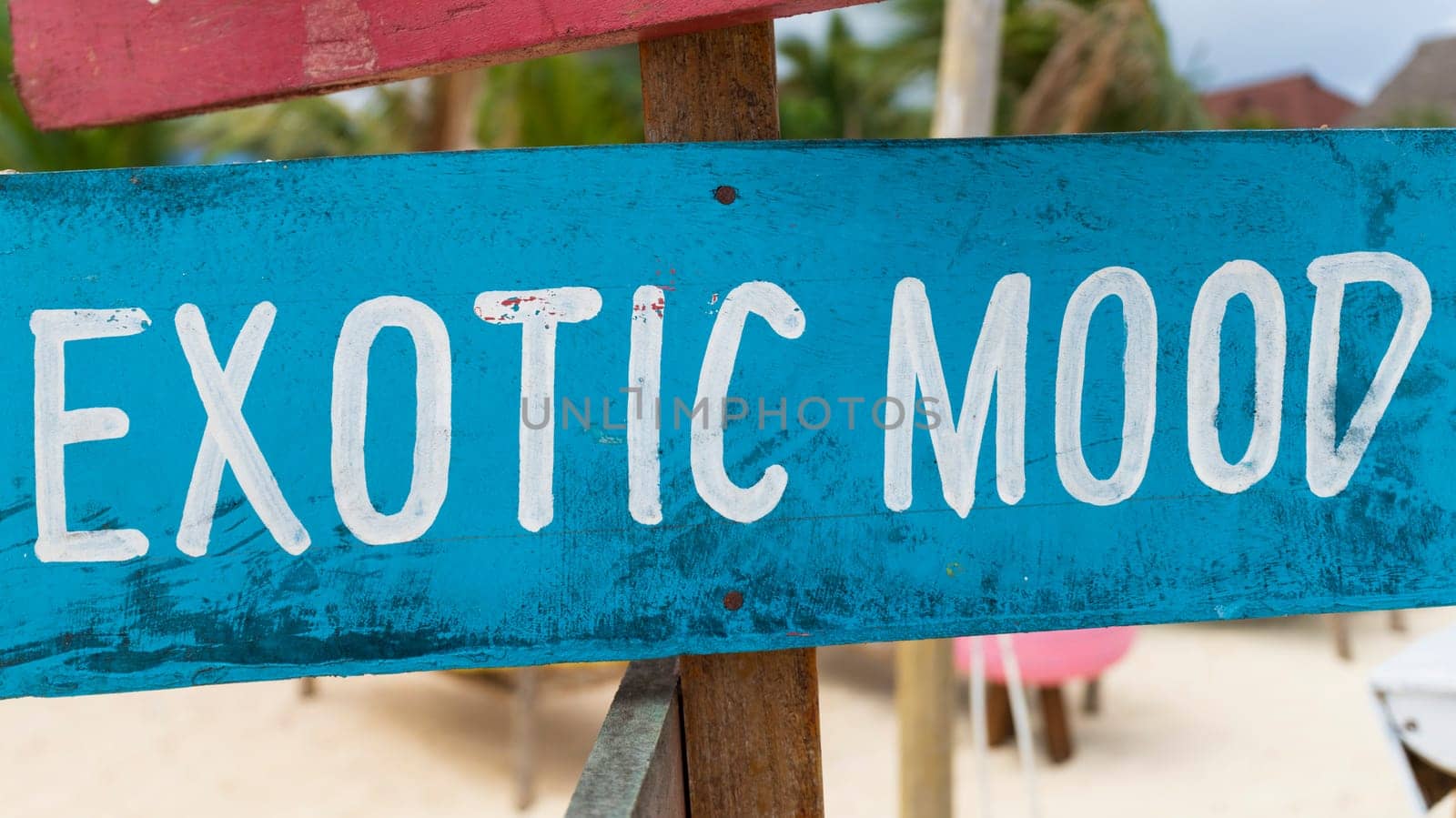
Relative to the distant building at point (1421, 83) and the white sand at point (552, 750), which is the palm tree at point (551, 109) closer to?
the white sand at point (552, 750)

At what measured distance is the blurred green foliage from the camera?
13.0 feet

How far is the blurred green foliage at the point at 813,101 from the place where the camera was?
396 cm

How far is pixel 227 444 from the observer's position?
714mm

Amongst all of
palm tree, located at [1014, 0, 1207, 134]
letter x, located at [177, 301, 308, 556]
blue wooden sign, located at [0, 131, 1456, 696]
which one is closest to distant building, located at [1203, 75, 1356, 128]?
palm tree, located at [1014, 0, 1207, 134]

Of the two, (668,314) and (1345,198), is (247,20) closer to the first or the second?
(668,314)

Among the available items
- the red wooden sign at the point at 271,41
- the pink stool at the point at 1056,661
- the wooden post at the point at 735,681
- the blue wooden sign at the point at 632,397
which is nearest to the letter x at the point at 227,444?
the blue wooden sign at the point at 632,397

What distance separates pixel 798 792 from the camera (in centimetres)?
80

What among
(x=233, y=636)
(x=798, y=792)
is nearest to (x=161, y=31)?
(x=233, y=636)

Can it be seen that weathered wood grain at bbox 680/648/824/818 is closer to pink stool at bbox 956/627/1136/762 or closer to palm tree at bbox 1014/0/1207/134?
pink stool at bbox 956/627/1136/762

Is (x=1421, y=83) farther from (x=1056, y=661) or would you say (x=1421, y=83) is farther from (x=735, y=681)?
(x=735, y=681)

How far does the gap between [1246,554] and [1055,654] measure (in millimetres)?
2911

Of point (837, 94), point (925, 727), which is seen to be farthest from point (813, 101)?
point (925, 727)

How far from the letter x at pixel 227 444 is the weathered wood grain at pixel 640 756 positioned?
0.25 meters

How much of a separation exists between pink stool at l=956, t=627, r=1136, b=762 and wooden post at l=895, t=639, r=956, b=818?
4.10 ft
